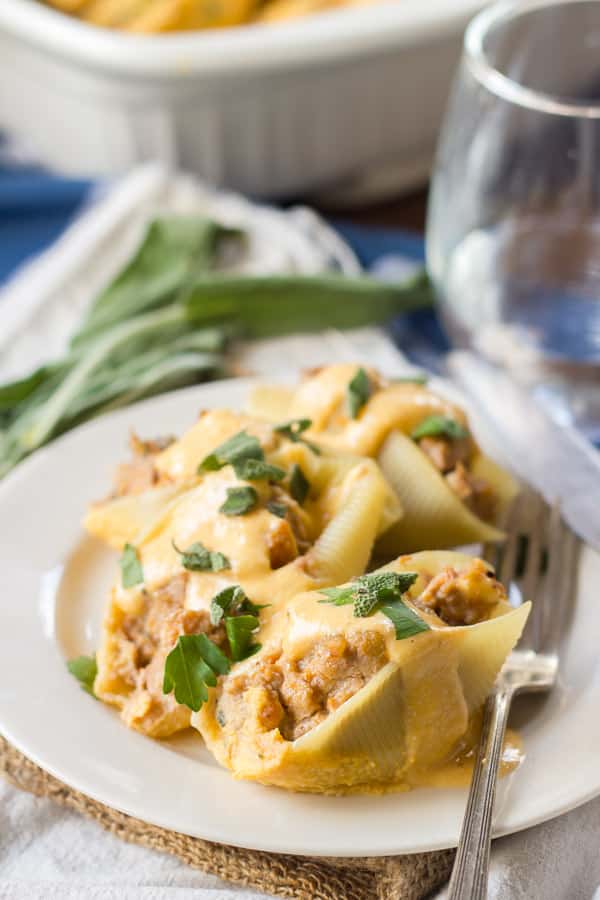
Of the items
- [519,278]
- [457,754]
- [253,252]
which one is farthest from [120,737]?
[253,252]

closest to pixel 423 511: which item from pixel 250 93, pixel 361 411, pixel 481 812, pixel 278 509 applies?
A: pixel 361 411

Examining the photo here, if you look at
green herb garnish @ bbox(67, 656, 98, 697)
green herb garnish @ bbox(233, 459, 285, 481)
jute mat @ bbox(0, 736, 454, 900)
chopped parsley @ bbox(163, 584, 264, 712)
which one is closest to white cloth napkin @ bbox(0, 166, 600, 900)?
jute mat @ bbox(0, 736, 454, 900)

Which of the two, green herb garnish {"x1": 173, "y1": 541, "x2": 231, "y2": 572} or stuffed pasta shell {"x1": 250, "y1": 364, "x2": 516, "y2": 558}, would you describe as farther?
stuffed pasta shell {"x1": 250, "y1": 364, "x2": 516, "y2": 558}

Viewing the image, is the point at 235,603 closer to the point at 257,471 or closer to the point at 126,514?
the point at 257,471

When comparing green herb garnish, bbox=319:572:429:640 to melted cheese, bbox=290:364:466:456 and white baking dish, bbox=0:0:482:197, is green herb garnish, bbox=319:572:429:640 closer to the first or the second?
melted cheese, bbox=290:364:466:456

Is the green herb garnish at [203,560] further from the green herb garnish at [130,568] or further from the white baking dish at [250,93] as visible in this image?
the white baking dish at [250,93]

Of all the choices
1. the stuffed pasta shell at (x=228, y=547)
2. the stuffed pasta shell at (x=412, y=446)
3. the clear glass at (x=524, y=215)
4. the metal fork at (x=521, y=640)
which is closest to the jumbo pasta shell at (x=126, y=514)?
the stuffed pasta shell at (x=228, y=547)

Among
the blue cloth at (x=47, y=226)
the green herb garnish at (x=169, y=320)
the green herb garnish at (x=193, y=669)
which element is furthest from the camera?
the blue cloth at (x=47, y=226)
